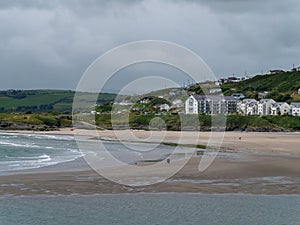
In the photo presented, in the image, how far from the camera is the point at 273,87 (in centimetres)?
11775

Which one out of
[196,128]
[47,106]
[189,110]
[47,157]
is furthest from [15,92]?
[47,157]

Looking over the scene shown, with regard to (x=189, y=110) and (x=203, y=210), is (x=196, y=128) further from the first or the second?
(x=203, y=210)

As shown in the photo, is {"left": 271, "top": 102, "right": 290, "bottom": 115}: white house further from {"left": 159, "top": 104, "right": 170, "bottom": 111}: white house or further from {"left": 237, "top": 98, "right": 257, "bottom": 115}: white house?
{"left": 159, "top": 104, "right": 170, "bottom": 111}: white house

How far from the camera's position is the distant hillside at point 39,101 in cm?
13775

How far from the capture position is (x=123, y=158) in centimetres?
3294

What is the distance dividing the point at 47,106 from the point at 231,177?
405 ft

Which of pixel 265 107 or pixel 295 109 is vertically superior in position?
pixel 265 107

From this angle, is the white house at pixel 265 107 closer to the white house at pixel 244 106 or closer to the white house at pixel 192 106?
the white house at pixel 244 106

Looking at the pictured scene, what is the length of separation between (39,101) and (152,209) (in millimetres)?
141460

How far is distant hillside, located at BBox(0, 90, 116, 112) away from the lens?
138m

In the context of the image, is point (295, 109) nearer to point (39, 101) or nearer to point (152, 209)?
point (152, 209)

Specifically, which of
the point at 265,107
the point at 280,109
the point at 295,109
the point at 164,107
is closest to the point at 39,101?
the point at 164,107

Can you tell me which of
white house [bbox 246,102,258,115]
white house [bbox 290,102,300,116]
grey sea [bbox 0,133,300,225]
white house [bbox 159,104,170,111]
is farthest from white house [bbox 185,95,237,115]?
grey sea [bbox 0,133,300,225]

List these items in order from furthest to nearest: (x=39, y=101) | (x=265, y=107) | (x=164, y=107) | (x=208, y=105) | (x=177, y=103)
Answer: (x=39, y=101)
(x=177, y=103)
(x=164, y=107)
(x=208, y=105)
(x=265, y=107)
